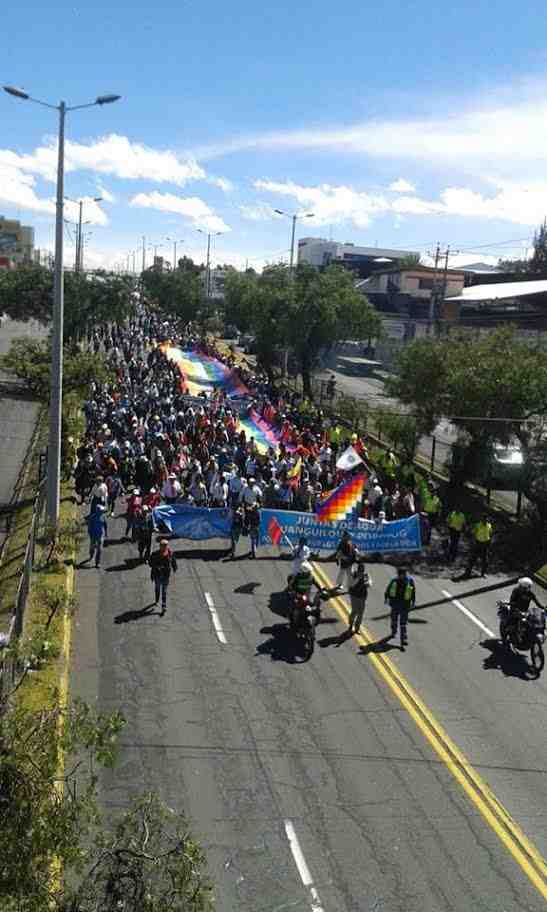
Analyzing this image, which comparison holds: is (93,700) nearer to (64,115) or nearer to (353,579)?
(353,579)

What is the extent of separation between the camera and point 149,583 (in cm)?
1909

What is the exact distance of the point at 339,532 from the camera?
20.8 m

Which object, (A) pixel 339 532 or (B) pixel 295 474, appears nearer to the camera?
(A) pixel 339 532

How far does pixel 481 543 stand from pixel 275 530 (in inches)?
197

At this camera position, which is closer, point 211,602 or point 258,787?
point 258,787

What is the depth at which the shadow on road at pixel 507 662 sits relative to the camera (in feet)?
51.2

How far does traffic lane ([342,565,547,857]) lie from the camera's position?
1152cm

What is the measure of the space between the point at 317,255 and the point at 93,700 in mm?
185395

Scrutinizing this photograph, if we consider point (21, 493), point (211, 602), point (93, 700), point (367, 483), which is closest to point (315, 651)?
point (211, 602)

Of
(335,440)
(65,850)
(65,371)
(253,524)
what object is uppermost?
(65,371)

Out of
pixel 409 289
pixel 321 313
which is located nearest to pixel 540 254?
pixel 409 289

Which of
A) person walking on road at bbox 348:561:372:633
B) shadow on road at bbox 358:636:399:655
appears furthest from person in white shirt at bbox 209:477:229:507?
shadow on road at bbox 358:636:399:655

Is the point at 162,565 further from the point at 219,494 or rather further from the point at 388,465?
the point at 388,465

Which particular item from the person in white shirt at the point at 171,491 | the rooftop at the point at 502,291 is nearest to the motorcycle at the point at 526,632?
the person in white shirt at the point at 171,491
